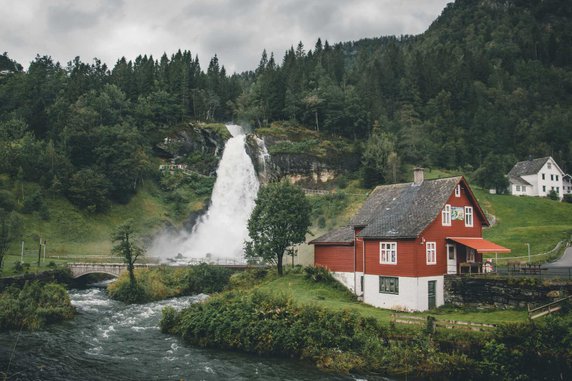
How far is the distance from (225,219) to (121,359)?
54612 millimetres

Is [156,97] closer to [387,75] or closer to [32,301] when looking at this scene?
[387,75]

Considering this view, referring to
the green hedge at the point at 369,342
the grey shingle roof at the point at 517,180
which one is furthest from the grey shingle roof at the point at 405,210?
the grey shingle roof at the point at 517,180

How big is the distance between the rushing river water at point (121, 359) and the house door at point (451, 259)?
51.1 ft

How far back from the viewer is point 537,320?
77.0ft

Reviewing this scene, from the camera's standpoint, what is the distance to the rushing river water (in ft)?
71.2

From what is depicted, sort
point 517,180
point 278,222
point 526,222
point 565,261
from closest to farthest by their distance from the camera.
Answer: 1. point 278,222
2. point 565,261
3. point 526,222
4. point 517,180

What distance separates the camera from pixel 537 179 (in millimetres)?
85438

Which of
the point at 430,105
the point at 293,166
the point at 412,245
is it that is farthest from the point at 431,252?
the point at 430,105

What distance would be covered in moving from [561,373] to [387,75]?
346ft

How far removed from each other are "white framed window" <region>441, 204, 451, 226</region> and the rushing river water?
1639 cm

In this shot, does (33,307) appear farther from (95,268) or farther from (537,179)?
(537,179)

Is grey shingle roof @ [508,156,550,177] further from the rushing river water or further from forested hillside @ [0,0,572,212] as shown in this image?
the rushing river water

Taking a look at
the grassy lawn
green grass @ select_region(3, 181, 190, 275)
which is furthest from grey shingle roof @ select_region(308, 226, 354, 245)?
green grass @ select_region(3, 181, 190, 275)

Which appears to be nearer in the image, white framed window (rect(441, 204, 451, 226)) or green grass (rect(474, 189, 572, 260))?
white framed window (rect(441, 204, 451, 226))
